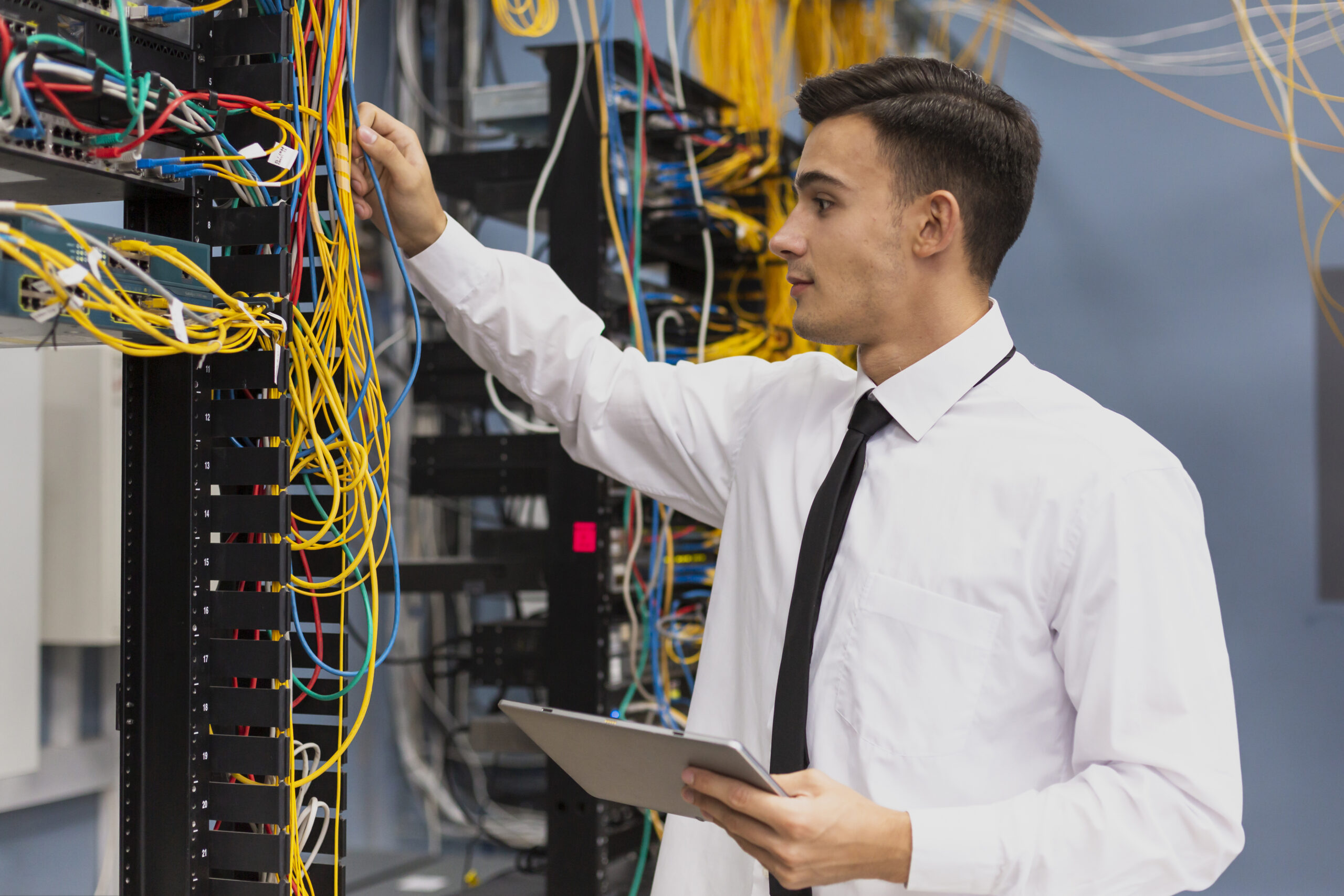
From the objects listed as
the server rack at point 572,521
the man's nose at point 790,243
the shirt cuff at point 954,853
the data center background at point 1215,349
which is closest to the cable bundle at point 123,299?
the man's nose at point 790,243

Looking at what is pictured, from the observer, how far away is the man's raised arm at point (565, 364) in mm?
1322

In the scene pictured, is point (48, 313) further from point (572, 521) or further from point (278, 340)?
point (572, 521)

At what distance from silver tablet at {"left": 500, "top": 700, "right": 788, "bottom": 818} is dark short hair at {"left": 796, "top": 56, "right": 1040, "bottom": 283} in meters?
0.71

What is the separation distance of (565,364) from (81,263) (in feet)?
1.99

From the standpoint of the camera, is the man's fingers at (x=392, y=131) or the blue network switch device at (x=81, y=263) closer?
the blue network switch device at (x=81, y=263)

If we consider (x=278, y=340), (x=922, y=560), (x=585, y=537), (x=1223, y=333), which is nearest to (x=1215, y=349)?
(x=1223, y=333)

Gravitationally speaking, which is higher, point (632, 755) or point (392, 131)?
point (392, 131)

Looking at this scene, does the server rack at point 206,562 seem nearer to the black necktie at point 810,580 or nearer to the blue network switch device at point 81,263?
the blue network switch device at point 81,263

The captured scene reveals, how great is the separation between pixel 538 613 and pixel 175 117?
1834 millimetres

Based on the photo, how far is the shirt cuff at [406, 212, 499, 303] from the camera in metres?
1.35

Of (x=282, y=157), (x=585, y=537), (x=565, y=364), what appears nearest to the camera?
(x=282, y=157)

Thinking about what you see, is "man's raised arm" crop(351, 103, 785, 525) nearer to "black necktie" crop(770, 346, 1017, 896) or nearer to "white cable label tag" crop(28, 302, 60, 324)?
"black necktie" crop(770, 346, 1017, 896)

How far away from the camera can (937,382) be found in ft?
4.24

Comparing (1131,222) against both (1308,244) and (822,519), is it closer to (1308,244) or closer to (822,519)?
(1308,244)
